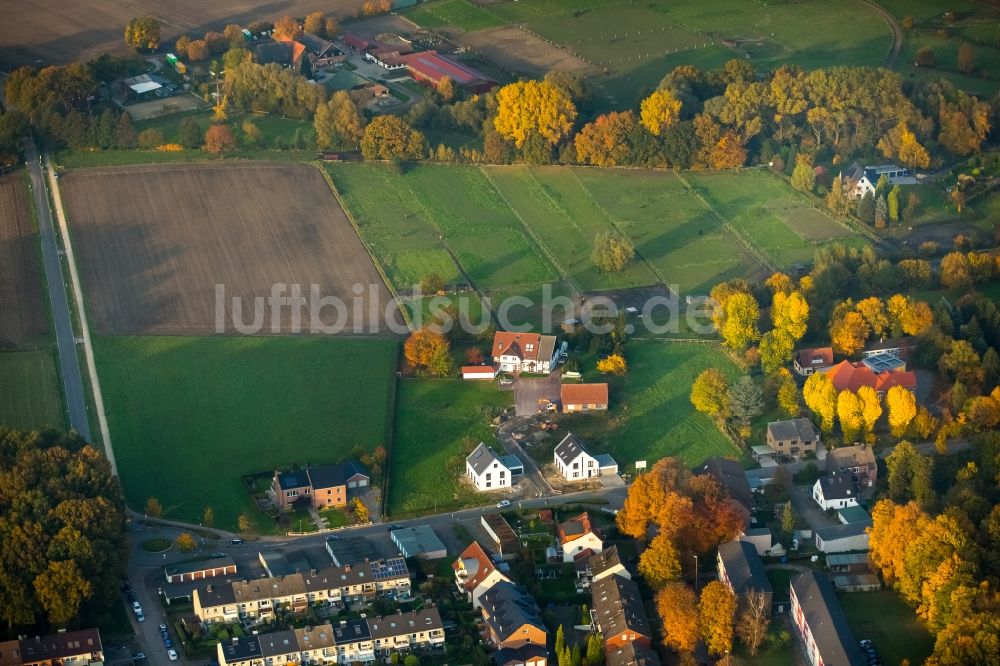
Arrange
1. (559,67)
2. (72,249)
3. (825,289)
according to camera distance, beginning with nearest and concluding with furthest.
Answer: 1. (825,289)
2. (72,249)
3. (559,67)

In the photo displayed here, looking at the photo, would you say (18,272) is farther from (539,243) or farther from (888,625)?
(888,625)

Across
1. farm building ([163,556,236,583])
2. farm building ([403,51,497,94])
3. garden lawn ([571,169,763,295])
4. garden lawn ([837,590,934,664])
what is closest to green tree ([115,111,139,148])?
farm building ([403,51,497,94])

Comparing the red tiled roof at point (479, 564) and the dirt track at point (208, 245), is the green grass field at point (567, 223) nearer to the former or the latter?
the dirt track at point (208, 245)

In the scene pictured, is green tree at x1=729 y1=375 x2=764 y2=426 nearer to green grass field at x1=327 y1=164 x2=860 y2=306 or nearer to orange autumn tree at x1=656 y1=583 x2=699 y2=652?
green grass field at x1=327 y1=164 x2=860 y2=306

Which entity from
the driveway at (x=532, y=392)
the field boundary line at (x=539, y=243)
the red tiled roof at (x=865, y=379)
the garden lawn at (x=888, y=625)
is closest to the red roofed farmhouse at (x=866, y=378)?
the red tiled roof at (x=865, y=379)

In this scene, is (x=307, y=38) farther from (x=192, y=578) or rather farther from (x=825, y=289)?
(x=192, y=578)

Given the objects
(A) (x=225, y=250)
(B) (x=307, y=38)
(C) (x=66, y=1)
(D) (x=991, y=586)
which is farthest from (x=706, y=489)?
(C) (x=66, y=1)
